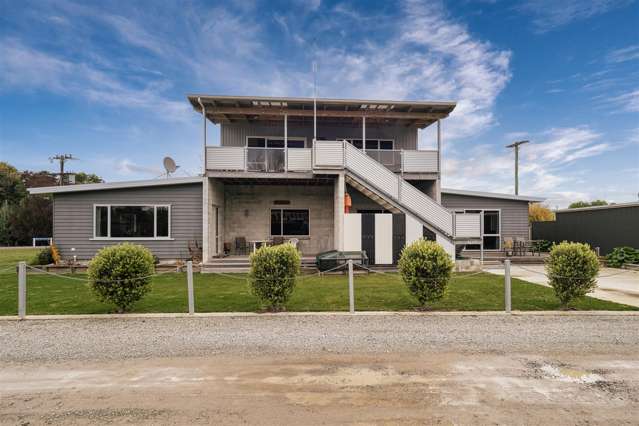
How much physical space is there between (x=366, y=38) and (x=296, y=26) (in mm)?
4167

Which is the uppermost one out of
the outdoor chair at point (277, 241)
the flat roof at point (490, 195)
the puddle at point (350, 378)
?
the flat roof at point (490, 195)

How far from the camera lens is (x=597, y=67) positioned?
20609mm

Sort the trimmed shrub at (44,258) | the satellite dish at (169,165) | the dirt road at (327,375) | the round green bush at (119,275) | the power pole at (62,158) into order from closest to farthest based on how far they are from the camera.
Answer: the dirt road at (327,375) < the round green bush at (119,275) < the trimmed shrub at (44,258) < the satellite dish at (169,165) < the power pole at (62,158)

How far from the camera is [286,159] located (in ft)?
46.2

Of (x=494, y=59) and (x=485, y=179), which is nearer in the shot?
(x=494, y=59)

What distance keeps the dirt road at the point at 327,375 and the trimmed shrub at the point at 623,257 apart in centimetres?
1093

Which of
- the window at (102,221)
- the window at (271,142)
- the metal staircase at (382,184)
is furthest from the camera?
the window at (271,142)

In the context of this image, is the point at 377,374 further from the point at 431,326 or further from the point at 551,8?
the point at 551,8

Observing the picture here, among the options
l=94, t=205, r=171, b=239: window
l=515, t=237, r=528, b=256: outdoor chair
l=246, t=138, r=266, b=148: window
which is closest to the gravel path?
l=94, t=205, r=171, b=239: window

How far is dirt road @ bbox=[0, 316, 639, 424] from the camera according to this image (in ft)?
10.7

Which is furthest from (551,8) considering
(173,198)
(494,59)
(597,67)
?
(173,198)

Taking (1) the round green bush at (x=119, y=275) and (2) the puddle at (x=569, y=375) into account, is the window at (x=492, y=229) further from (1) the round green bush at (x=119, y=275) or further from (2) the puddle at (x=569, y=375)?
(1) the round green bush at (x=119, y=275)

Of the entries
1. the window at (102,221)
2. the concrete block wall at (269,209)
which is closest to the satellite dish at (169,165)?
the concrete block wall at (269,209)

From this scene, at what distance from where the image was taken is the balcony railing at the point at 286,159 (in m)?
13.4
